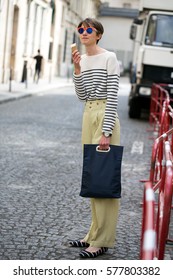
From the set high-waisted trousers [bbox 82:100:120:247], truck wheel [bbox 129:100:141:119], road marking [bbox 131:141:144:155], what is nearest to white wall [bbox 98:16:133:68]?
truck wheel [bbox 129:100:141:119]

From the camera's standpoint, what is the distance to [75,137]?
44.6ft

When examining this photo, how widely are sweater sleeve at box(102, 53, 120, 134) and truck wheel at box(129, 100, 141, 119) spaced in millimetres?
13535

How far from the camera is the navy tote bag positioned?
512cm

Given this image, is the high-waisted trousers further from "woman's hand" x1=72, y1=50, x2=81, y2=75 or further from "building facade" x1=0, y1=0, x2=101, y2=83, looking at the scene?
"building facade" x1=0, y1=0, x2=101, y2=83

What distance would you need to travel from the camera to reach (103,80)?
516 centimetres

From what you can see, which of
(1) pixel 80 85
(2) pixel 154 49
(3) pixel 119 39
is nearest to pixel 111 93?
(1) pixel 80 85

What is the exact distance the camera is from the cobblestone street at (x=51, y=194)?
553cm

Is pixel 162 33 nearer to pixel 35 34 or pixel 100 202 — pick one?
pixel 100 202

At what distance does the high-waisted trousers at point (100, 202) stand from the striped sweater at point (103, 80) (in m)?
0.09

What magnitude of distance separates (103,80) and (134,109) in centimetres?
1376

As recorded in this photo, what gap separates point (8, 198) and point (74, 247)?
1.97 meters

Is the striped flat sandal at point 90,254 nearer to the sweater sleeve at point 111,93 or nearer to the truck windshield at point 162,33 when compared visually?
the sweater sleeve at point 111,93
